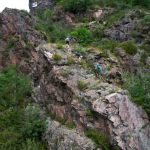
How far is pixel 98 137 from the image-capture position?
22.8m

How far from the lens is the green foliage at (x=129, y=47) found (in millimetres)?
34312

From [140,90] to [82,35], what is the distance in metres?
13.7

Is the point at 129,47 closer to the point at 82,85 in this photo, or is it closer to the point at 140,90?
the point at 140,90

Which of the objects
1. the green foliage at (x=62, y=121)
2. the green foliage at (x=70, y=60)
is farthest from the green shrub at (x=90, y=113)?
the green foliage at (x=70, y=60)

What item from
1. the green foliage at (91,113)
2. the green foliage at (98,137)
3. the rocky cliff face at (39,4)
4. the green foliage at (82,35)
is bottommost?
the rocky cliff face at (39,4)

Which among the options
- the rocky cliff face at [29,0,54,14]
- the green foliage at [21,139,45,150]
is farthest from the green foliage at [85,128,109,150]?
the rocky cliff face at [29,0,54,14]

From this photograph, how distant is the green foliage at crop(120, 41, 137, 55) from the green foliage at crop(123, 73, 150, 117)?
795cm

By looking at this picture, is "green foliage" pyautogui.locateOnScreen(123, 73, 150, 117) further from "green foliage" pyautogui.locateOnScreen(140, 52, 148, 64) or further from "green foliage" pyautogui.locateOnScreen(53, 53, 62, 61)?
"green foliage" pyautogui.locateOnScreen(140, 52, 148, 64)

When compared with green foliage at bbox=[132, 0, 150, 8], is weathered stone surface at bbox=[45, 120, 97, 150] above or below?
above

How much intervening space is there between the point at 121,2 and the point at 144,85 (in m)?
21.9

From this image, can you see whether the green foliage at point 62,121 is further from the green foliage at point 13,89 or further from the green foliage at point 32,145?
the green foliage at point 13,89

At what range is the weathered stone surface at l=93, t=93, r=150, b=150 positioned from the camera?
73.7 feet

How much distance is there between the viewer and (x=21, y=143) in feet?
77.8

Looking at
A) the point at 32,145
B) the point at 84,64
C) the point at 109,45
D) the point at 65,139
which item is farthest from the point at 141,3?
the point at 32,145
